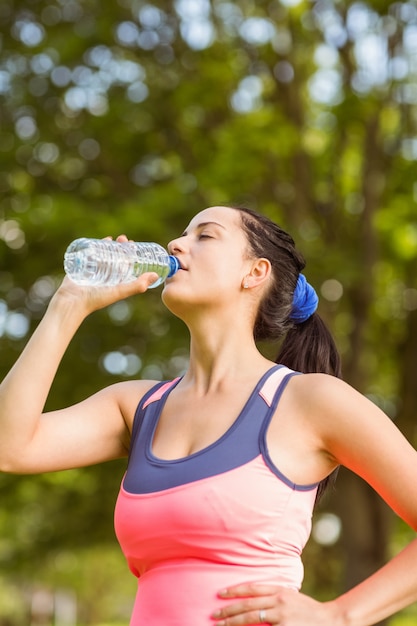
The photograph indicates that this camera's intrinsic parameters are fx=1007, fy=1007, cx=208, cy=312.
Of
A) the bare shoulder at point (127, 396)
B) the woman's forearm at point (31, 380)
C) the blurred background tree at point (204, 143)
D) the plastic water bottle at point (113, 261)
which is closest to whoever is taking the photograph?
the woman's forearm at point (31, 380)

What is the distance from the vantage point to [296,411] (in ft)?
8.43

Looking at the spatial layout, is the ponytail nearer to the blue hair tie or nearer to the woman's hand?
the blue hair tie

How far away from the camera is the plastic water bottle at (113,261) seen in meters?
2.77

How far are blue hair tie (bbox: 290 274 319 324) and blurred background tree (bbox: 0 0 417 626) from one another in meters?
7.13

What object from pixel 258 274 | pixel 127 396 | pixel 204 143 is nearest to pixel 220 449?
pixel 127 396

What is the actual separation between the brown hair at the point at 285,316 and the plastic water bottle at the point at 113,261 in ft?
0.97

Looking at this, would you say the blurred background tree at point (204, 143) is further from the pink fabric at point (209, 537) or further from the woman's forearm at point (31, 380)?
the pink fabric at point (209, 537)

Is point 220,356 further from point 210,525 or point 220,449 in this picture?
point 210,525

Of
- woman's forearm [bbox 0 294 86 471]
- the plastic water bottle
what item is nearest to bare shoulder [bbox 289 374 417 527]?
the plastic water bottle

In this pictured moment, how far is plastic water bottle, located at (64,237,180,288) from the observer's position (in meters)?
2.77

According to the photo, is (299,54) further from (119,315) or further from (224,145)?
(119,315)

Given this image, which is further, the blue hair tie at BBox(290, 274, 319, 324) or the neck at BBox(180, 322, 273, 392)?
the blue hair tie at BBox(290, 274, 319, 324)

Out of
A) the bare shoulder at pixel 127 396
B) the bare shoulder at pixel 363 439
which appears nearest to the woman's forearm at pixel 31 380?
the bare shoulder at pixel 127 396

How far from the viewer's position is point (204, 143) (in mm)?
11102
